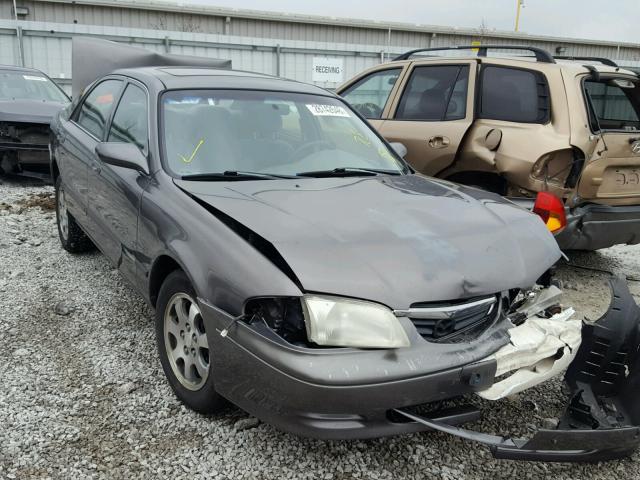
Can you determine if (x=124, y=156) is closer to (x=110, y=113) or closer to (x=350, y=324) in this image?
(x=110, y=113)

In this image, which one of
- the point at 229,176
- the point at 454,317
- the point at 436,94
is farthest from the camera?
the point at 436,94

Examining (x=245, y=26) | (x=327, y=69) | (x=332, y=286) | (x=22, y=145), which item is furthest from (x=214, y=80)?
(x=245, y=26)

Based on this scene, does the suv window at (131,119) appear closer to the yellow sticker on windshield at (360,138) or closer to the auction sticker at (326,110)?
the auction sticker at (326,110)

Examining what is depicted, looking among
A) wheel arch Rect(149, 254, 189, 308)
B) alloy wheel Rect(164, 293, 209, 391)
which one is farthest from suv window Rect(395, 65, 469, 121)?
alloy wheel Rect(164, 293, 209, 391)

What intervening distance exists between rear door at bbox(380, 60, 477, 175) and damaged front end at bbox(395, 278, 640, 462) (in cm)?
233

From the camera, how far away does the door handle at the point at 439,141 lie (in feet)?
15.4

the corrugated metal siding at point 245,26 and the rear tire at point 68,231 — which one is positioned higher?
the corrugated metal siding at point 245,26

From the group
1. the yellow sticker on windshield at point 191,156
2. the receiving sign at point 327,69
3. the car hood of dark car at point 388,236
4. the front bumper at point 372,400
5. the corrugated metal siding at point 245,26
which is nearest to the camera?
the front bumper at point 372,400

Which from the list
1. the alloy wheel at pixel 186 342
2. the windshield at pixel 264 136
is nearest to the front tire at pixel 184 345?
the alloy wheel at pixel 186 342

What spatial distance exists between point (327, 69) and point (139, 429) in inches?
662

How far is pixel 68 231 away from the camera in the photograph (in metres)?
4.89

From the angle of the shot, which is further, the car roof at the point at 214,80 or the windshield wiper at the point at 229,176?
the car roof at the point at 214,80

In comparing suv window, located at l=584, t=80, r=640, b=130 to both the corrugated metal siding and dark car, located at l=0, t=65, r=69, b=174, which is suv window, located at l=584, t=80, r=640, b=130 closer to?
dark car, located at l=0, t=65, r=69, b=174

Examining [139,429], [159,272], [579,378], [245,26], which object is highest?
[245,26]
